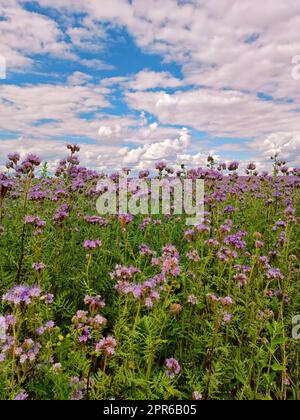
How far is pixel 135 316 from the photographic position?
4.12 metres

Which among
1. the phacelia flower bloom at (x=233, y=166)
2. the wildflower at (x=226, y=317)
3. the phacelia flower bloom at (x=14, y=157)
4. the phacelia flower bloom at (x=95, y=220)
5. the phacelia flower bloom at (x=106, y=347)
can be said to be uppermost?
the phacelia flower bloom at (x=233, y=166)

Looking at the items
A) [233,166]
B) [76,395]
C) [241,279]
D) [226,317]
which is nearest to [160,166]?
[233,166]

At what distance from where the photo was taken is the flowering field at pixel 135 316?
122 inches

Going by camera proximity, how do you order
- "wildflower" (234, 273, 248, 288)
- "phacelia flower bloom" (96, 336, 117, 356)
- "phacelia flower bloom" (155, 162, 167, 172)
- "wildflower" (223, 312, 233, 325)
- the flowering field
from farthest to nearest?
1. "phacelia flower bloom" (155, 162, 167, 172)
2. "wildflower" (234, 273, 248, 288)
3. "wildflower" (223, 312, 233, 325)
4. the flowering field
5. "phacelia flower bloom" (96, 336, 117, 356)

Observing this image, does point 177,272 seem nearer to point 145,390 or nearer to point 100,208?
point 145,390

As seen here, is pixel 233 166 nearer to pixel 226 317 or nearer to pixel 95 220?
A: pixel 95 220

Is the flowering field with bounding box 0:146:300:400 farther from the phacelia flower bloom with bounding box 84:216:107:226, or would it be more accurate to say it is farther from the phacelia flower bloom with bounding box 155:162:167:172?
the phacelia flower bloom with bounding box 155:162:167:172

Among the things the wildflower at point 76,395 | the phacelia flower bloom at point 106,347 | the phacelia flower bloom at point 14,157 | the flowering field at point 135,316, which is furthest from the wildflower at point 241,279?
the phacelia flower bloom at point 14,157

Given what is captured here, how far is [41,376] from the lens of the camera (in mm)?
3307

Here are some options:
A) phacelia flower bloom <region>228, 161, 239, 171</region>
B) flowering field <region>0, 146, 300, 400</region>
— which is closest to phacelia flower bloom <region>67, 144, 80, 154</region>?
flowering field <region>0, 146, 300, 400</region>

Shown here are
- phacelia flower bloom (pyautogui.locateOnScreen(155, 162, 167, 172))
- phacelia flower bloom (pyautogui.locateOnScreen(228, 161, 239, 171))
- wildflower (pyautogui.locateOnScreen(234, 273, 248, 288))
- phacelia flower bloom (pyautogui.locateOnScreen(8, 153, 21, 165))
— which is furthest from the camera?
phacelia flower bloom (pyautogui.locateOnScreen(228, 161, 239, 171))

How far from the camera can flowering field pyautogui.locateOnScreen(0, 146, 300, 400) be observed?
311 cm

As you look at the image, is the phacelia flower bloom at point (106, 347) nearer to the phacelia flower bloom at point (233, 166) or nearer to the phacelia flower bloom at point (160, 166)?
the phacelia flower bloom at point (160, 166)
